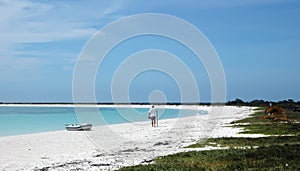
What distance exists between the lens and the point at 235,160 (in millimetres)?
15516

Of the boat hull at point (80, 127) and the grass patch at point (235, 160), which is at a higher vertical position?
the boat hull at point (80, 127)

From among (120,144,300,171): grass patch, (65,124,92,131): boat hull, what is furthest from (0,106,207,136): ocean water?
(120,144,300,171): grass patch

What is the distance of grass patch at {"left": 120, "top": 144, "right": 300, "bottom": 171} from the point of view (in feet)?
46.0

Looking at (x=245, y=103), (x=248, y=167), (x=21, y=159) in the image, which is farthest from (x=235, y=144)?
(x=245, y=103)

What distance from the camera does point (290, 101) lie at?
121 metres

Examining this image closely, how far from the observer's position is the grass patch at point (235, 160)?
552 inches

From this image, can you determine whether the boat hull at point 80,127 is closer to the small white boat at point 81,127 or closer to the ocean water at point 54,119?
the small white boat at point 81,127

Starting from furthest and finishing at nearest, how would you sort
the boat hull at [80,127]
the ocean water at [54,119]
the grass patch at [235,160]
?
the ocean water at [54,119], the boat hull at [80,127], the grass patch at [235,160]

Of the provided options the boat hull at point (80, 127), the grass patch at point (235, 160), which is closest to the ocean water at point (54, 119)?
the boat hull at point (80, 127)

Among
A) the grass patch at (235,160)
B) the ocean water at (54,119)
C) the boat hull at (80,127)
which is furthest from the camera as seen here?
the ocean water at (54,119)

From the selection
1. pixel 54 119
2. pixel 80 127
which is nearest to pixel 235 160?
pixel 80 127

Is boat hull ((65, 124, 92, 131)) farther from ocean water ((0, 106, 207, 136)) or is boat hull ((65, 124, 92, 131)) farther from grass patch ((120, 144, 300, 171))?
grass patch ((120, 144, 300, 171))

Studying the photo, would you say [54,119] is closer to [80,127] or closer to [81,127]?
[80,127]

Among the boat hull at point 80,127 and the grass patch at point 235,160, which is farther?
the boat hull at point 80,127
